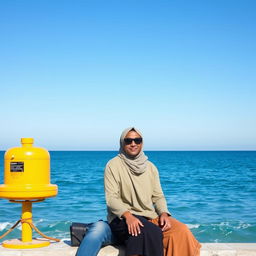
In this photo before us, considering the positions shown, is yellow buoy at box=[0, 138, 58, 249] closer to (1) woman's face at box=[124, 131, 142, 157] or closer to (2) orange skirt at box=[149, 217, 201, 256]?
(1) woman's face at box=[124, 131, 142, 157]

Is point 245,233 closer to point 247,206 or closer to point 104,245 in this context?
point 247,206

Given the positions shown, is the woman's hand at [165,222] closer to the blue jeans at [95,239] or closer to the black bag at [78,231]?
the blue jeans at [95,239]

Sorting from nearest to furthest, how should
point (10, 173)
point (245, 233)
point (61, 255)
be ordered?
1. point (61, 255)
2. point (10, 173)
3. point (245, 233)

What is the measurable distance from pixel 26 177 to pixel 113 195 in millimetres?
978

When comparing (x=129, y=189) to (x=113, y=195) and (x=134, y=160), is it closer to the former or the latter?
(x=113, y=195)

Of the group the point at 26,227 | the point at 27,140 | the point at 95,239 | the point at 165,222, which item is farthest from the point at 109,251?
the point at 27,140

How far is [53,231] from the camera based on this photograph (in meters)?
11.3

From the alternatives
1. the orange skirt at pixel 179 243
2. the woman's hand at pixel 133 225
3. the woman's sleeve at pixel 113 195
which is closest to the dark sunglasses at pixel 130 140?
the woman's sleeve at pixel 113 195

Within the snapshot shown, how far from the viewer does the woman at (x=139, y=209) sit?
12.3ft

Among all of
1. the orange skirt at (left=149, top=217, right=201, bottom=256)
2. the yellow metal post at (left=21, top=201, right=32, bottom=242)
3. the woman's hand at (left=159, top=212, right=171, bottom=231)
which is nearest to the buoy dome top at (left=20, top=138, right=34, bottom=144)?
the yellow metal post at (left=21, top=201, right=32, bottom=242)

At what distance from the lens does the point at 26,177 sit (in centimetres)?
437

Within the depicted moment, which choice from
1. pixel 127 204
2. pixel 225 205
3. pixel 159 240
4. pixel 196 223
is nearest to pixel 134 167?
pixel 127 204

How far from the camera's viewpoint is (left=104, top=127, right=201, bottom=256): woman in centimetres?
375

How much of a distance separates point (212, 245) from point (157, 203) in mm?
800
